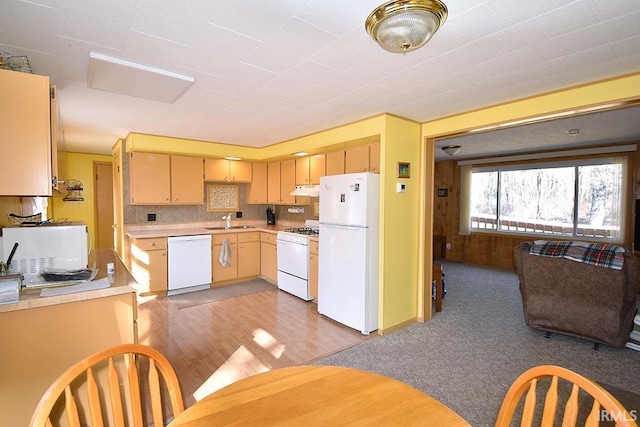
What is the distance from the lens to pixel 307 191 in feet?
14.9

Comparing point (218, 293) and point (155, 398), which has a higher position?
point (155, 398)

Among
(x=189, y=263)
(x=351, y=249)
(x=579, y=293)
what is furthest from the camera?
(x=189, y=263)

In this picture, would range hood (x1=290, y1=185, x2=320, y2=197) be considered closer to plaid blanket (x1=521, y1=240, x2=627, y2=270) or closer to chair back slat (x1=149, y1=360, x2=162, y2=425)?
plaid blanket (x1=521, y1=240, x2=627, y2=270)

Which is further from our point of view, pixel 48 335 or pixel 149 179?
pixel 149 179

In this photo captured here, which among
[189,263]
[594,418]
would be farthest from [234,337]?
[594,418]

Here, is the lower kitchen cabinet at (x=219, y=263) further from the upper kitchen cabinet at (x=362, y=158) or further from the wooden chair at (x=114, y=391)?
the wooden chair at (x=114, y=391)

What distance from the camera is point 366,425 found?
96 cm

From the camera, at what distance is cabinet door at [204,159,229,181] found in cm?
514

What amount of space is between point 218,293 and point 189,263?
2.02 feet

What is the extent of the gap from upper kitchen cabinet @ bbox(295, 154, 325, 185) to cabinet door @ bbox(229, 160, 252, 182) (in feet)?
3.56

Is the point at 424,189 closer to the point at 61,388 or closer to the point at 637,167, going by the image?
the point at 61,388

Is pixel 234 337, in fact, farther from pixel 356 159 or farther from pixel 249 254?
pixel 356 159

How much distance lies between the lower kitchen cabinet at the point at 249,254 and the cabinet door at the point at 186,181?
930mm

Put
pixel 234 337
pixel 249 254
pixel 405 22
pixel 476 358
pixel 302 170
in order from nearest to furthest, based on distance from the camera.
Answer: pixel 405 22 < pixel 476 358 < pixel 234 337 < pixel 302 170 < pixel 249 254
